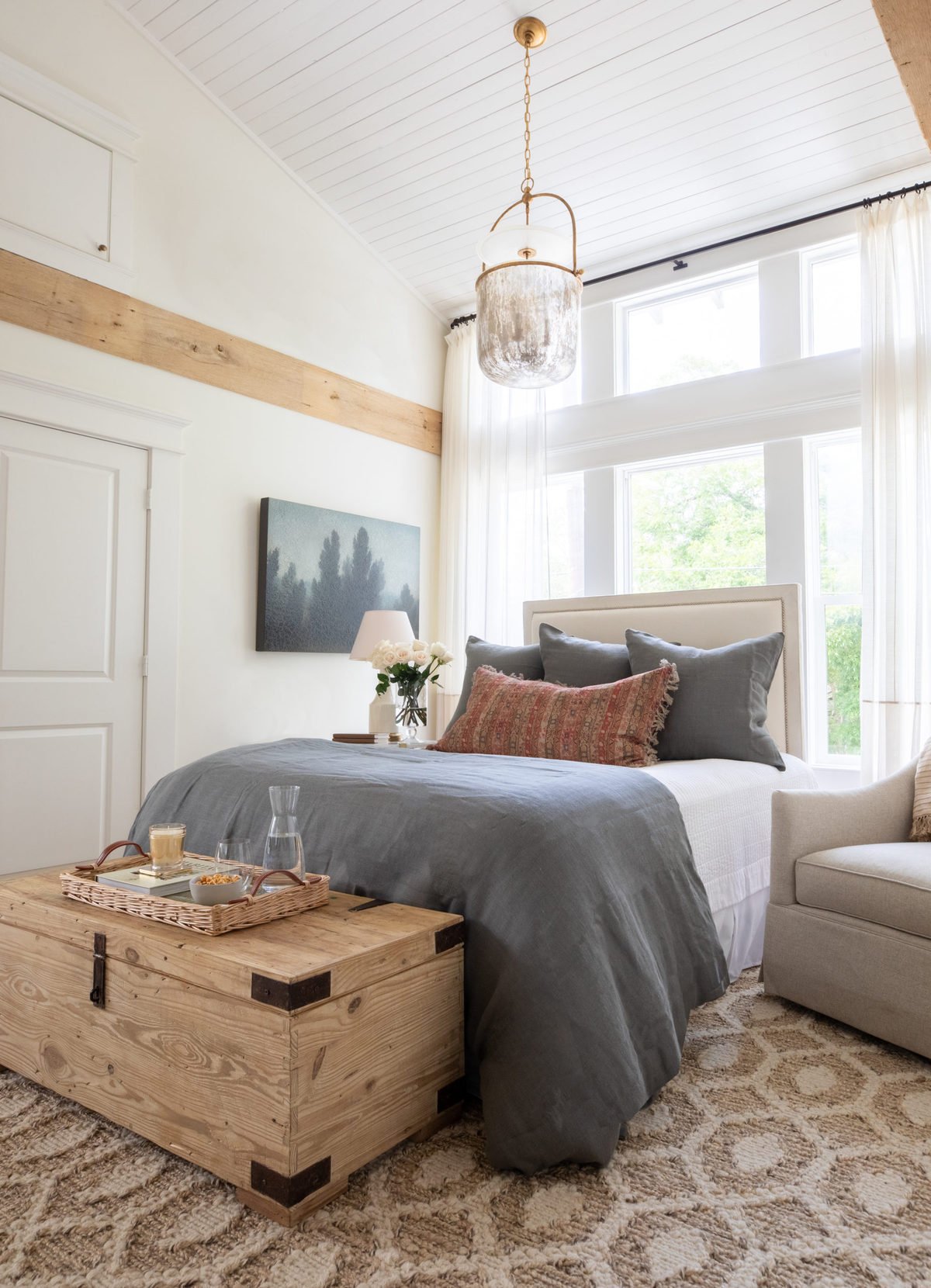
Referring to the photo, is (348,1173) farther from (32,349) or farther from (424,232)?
(424,232)

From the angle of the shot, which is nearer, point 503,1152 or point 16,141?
point 503,1152

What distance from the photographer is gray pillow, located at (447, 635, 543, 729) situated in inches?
138

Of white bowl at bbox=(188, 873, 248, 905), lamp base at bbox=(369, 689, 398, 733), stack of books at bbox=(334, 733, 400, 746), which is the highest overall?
lamp base at bbox=(369, 689, 398, 733)

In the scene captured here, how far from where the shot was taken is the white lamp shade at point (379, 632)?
4.15 meters

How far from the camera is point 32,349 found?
11.7 feet

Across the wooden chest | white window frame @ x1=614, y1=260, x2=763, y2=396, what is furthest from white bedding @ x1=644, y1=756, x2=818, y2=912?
white window frame @ x1=614, y1=260, x2=763, y2=396

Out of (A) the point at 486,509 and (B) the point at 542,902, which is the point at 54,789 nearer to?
(B) the point at 542,902

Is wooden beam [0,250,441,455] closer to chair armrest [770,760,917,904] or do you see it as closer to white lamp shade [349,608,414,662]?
white lamp shade [349,608,414,662]

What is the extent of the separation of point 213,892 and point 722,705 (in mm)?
1841

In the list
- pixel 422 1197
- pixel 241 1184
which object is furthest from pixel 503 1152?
pixel 241 1184

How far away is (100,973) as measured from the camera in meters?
1.74

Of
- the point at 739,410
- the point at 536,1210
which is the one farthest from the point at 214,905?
the point at 739,410

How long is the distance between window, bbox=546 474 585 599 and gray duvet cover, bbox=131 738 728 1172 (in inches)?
116

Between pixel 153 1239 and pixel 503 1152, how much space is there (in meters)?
0.59
